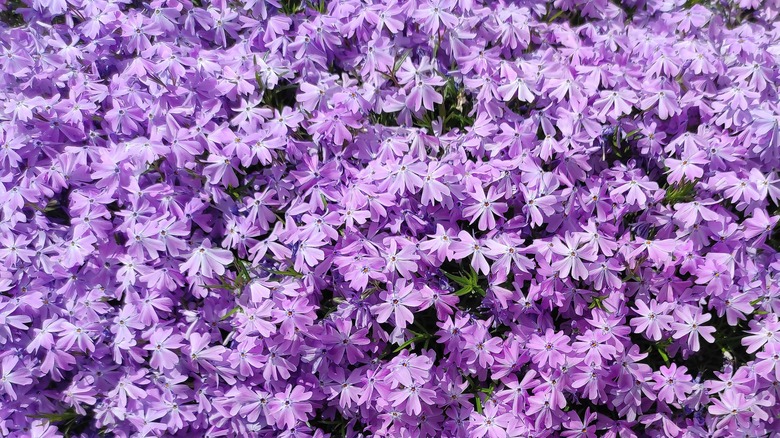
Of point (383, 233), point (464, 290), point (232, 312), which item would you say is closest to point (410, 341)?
point (464, 290)

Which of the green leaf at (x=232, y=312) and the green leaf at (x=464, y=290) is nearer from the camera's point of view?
the green leaf at (x=464, y=290)

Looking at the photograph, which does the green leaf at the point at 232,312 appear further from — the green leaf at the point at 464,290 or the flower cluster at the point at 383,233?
the green leaf at the point at 464,290

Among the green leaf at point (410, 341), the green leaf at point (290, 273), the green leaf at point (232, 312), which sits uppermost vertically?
the green leaf at point (290, 273)

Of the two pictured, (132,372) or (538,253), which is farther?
(132,372)

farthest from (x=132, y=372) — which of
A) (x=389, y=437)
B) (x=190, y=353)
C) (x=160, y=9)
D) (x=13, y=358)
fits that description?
(x=160, y=9)

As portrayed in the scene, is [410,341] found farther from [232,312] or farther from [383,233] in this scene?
[232,312]

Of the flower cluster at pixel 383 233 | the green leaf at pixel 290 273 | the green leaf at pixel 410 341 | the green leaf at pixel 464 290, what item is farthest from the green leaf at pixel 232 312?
the green leaf at pixel 464 290

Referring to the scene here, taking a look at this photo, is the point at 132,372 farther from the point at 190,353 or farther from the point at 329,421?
the point at 329,421

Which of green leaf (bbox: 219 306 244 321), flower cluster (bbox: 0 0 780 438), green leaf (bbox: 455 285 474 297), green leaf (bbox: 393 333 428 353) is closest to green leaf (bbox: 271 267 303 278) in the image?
flower cluster (bbox: 0 0 780 438)
